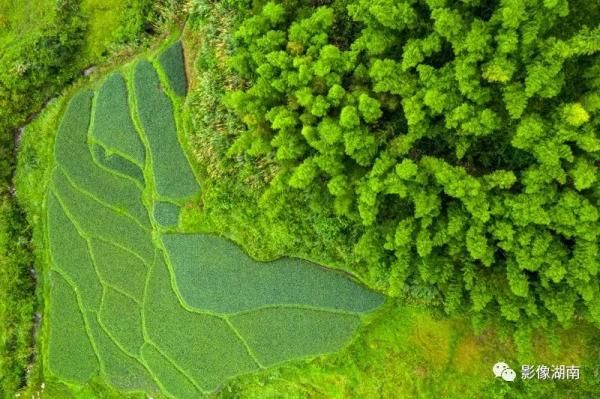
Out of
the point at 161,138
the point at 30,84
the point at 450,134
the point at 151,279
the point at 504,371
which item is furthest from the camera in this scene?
the point at 30,84

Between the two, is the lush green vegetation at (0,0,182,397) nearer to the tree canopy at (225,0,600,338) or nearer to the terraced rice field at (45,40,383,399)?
the terraced rice field at (45,40,383,399)

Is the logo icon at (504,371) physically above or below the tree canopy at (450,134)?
below

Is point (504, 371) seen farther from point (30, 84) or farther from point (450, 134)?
point (30, 84)

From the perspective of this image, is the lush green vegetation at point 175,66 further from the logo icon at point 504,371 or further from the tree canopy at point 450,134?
the logo icon at point 504,371

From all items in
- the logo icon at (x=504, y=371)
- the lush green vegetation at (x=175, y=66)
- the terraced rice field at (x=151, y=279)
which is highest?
the lush green vegetation at (x=175, y=66)

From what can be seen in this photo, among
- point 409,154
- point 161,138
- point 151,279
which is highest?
point 161,138

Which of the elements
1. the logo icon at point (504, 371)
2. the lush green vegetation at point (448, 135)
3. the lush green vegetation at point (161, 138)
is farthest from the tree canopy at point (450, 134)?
the lush green vegetation at point (161, 138)

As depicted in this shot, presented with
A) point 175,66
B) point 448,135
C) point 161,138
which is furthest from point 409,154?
point 175,66

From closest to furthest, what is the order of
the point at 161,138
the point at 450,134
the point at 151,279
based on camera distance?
1. the point at 450,134
2. the point at 161,138
3. the point at 151,279
